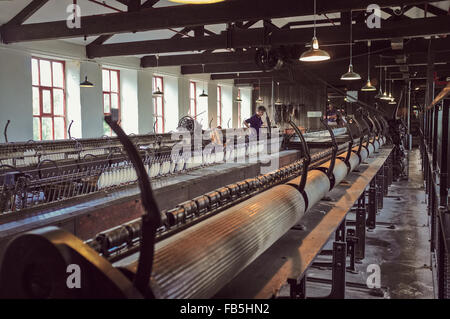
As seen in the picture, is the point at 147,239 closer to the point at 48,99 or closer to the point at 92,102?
the point at 48,99

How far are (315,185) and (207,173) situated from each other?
2.56 meters

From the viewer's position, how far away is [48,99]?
10.9 m

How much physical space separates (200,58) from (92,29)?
5.29 m

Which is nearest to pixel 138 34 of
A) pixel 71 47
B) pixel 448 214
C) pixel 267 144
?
pixel 71 47

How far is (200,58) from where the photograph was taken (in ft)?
41.3

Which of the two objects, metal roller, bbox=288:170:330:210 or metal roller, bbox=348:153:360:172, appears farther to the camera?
metal roller, bbox=348:153:360:172

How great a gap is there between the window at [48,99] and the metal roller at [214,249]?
10190mm

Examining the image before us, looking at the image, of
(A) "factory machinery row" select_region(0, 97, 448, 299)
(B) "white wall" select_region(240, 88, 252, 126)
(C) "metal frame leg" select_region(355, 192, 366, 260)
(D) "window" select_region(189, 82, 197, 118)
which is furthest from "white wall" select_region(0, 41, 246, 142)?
(C) "metal frame leg" select_region(355, 192, 366, 260)

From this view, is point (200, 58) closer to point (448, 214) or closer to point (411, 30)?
point (411, 30)

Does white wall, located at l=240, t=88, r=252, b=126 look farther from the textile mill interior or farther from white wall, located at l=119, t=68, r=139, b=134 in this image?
white wall, located at l=119, t=68, r=139, b=134

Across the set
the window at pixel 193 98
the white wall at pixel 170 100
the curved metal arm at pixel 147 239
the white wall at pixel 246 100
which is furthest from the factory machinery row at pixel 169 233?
the white wall at pixel 246 100

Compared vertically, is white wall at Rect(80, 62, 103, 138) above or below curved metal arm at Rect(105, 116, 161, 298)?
above

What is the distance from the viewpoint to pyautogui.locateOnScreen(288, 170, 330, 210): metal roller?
2289mm

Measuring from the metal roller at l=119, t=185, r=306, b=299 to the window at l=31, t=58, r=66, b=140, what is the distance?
1019cm
